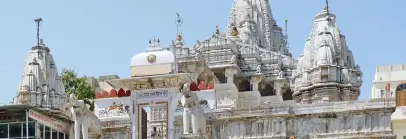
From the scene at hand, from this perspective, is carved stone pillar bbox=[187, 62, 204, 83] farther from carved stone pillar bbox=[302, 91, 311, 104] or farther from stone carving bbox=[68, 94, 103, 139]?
stone carving bbox=[68, 94, 103, 139]

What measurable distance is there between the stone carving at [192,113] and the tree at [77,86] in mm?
21404

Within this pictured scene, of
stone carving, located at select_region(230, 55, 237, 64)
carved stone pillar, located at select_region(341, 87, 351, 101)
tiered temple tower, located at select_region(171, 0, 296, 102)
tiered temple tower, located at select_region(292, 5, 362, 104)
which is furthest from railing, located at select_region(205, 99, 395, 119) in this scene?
stone carving, located at select_region(230, 55, 237, 64)

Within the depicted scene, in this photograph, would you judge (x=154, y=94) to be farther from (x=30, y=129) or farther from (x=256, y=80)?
(x=256, y=80)

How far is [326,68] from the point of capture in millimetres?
61656

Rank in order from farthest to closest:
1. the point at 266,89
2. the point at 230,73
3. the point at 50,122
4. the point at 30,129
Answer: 1. the point at 266,89
2. the point at 230,73
3. the point at 50,122
4. the point at 30,129

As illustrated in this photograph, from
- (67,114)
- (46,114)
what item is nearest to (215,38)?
(67,114)

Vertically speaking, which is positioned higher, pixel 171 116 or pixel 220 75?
pixel 220 75

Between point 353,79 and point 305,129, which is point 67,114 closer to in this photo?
point 305,129

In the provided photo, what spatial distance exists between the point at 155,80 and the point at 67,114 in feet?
24.1

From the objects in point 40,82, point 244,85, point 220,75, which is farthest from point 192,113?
point 244,85

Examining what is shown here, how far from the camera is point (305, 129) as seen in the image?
4853 centimetres

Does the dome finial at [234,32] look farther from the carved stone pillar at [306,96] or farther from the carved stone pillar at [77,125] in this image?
the carved stone pillar at [77,125]

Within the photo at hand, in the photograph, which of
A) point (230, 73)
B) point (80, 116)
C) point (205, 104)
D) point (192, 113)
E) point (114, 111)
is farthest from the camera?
point (230, 73)

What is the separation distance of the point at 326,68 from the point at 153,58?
1566cm
